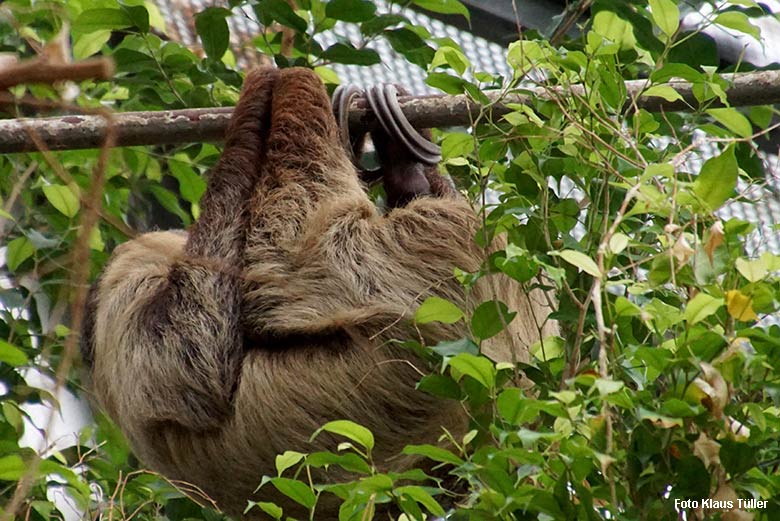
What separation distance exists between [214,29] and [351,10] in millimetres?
575

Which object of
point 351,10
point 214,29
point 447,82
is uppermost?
point 447,82

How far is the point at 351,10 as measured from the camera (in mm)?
3705

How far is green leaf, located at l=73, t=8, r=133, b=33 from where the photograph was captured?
11.8 feet

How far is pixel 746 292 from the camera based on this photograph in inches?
74.5

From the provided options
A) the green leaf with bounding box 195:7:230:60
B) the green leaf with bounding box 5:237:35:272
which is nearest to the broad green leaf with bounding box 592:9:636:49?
the green leaf with bounding box 195:7:230:60

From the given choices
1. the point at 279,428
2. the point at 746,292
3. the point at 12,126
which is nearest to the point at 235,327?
the point at 279,428

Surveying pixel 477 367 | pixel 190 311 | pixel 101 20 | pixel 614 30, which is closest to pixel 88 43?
pixel 101 20

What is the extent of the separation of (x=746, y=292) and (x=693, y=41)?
1736mm

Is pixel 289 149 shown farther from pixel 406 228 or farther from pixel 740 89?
pixel 740 89

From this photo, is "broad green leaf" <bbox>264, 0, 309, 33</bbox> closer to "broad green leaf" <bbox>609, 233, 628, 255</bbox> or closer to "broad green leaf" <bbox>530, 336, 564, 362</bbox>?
"broad green leaf" <bbox>530, 336, 564, 362</bbox>

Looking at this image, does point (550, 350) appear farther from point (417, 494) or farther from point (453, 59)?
point (453, 59)

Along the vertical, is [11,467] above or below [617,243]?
below

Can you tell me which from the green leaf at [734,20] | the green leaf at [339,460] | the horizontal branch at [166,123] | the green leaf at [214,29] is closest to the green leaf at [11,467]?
the horizontal branch at [166,123]

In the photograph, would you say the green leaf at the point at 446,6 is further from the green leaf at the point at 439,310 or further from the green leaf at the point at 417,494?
the green leaf at the point at 417,494
